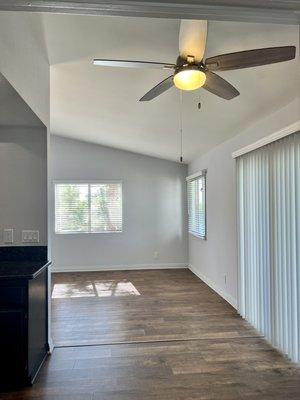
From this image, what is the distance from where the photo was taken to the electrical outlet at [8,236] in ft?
9.93

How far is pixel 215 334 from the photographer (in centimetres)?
345

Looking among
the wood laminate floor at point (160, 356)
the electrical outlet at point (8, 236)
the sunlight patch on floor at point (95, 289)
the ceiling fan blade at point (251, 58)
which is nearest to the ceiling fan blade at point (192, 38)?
the ceiling fan blade at point (251, 58)

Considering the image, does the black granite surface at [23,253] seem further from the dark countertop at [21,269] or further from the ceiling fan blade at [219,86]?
the ceiling fan blade at [219,86]

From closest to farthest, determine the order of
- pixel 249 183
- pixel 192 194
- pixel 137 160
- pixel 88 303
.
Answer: pixel 249 183
pixel 88 303
pixel 192 194
pixel 137 160

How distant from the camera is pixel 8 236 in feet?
9.96

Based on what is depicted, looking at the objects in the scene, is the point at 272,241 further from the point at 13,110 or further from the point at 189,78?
the point at 13,110

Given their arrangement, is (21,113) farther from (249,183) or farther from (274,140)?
(249,183)

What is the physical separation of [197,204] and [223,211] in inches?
63.6

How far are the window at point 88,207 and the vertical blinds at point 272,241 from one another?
3674 millimetres

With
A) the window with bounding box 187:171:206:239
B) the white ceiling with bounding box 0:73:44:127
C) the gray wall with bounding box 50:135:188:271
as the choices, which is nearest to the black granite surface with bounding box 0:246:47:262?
the white ceiling with bounding box 0:73:44:127

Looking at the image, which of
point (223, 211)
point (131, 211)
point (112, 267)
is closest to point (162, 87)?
point (223, 211)

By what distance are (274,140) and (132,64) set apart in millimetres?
1644

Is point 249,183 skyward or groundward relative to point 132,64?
groundward

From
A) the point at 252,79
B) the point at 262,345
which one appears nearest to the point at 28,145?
the point at 252,79
